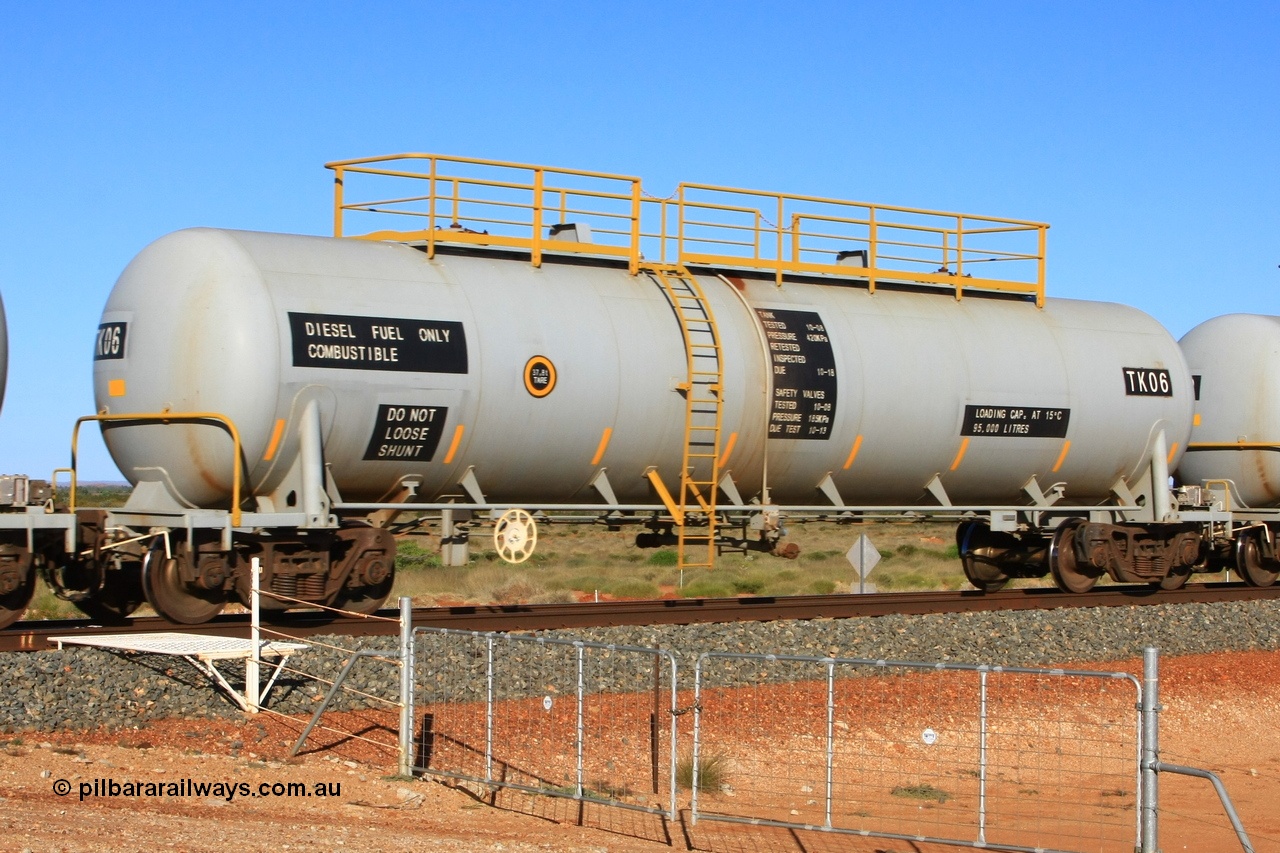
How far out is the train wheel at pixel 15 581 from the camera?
13.7 m

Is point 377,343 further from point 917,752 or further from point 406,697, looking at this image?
point 917,752

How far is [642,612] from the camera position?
54.3 ft

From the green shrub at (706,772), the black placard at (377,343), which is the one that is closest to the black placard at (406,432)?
the black placard at (377,343)

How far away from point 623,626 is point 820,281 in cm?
575

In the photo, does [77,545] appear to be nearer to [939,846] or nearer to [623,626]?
[623,626]

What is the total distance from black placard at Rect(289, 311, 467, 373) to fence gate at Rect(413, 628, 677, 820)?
2845 mm

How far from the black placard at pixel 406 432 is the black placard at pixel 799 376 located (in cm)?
405

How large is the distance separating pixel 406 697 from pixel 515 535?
462cm

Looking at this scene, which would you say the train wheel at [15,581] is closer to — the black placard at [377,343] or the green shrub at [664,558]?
the black placard at [377,343]

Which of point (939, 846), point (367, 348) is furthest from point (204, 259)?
point (939, 846)

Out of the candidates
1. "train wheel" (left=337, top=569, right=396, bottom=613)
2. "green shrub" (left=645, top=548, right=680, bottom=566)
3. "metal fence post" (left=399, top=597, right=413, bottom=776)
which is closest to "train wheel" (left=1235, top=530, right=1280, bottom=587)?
"train wheel" (left=337, top=569, right=396, bottom=613)

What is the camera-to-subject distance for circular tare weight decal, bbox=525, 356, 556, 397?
50.6ft

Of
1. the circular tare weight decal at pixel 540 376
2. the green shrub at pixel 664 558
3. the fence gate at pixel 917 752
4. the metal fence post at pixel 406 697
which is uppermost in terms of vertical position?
the circular tare weight decal at pixel 540 376

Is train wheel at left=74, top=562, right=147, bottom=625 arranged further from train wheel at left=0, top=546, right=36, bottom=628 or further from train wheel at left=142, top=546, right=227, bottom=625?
train wheel at left=0, top=546, right=36, bottom=628
